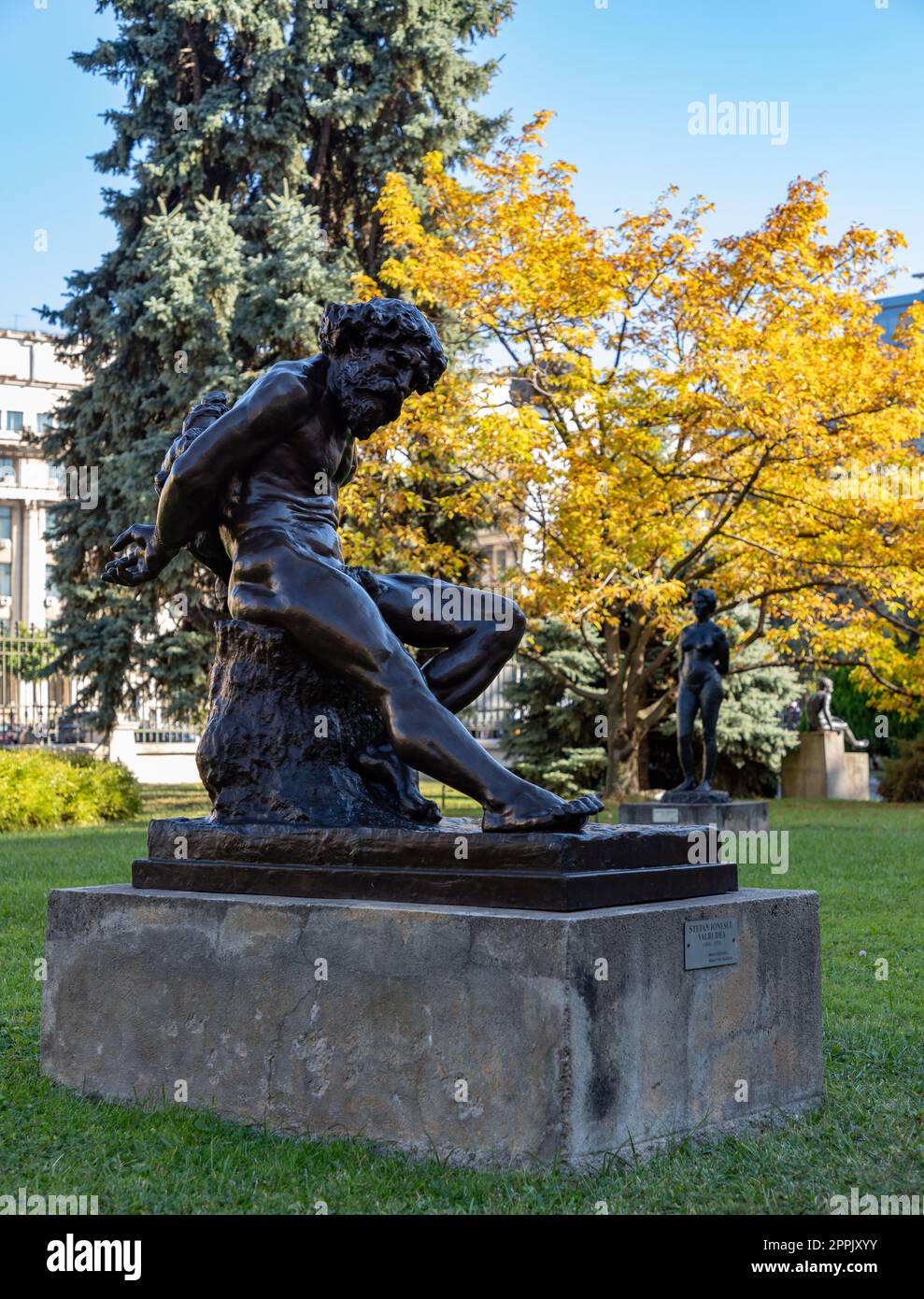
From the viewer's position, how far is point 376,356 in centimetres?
459

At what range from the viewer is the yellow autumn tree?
16672 mm

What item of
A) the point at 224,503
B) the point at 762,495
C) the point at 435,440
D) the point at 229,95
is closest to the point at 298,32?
the point at 229,95

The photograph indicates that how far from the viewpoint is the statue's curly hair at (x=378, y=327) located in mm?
4559

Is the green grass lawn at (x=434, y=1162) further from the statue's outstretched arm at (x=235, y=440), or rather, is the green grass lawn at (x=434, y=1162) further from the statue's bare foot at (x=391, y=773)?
the statue's outstretched arm at (x=235, y=440)

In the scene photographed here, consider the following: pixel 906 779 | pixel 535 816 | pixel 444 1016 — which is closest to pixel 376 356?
pixel 535 816

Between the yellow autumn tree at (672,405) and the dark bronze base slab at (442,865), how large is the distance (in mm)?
12529

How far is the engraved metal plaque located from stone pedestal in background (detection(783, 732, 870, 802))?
2085 cm

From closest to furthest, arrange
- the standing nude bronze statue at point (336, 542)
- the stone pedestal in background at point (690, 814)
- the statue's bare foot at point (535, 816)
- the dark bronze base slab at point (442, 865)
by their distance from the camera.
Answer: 1. the dark bronze base slab at point (442, 865)
2. the statue's bare foot at point (535, 816)
3. the standing nude bronze statue at point (336, 542)
4. the stone pedestal in background at point (690, 814)

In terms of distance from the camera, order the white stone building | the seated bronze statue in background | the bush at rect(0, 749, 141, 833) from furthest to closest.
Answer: the white stone building → the seated bronze statue in background → the bush at rect(0, 749, 141, 833)

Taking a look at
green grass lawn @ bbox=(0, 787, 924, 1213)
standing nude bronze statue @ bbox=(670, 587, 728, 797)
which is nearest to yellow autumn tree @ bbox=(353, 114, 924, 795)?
standing nude bronze statue @ bbox=(670, 587, 728, 797)

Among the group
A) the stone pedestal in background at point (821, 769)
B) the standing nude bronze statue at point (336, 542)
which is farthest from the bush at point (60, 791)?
the standing nude bronze statue at point (336, 542)

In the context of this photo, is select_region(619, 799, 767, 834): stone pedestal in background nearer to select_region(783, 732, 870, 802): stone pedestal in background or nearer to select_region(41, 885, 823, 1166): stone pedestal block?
select_region(783, 732, 870, 802): stone pedestal in background
